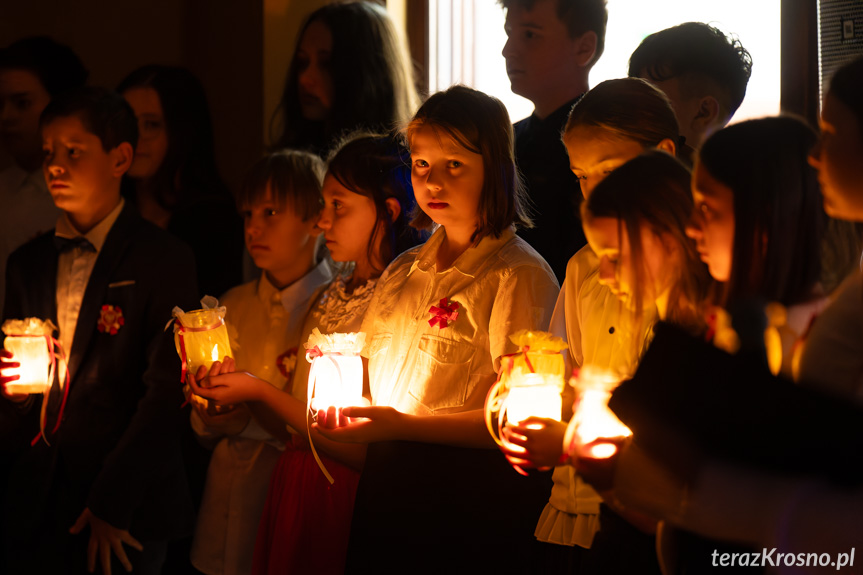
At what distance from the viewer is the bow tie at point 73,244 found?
10.6ft

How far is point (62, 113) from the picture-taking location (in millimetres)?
3291

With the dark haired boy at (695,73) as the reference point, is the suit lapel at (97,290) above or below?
below

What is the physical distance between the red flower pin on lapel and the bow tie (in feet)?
0.90

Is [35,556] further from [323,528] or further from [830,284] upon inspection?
[830,284]

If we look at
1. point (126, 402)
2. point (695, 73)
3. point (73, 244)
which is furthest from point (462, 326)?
point (73, 244)

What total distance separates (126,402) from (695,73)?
7.57 ft

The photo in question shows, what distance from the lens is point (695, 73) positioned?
2.78 metres

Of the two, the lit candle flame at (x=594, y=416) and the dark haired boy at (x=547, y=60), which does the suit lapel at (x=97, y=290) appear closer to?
the dark haired boy at (x=547, y=60)

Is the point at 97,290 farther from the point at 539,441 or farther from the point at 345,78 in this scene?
the point at 539,441

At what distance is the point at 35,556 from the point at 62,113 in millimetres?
1666

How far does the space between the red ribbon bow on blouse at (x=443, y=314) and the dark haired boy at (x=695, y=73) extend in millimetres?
984

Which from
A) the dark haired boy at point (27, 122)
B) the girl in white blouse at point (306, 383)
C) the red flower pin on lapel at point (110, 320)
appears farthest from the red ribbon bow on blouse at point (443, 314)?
the dark haired boy at point (27, 122)

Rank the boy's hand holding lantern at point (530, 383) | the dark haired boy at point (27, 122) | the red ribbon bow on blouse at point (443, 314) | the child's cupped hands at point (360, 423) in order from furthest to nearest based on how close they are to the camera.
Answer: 1. the dark haired boy at point (27, 122)
2. the red ribbon bow on blouse at point (443, 314)
3. the child's cupped hands at point (360, 423)
4. the boy's hand holding lantern at point (530, 383)

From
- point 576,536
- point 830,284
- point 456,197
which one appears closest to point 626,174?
point 830,284
